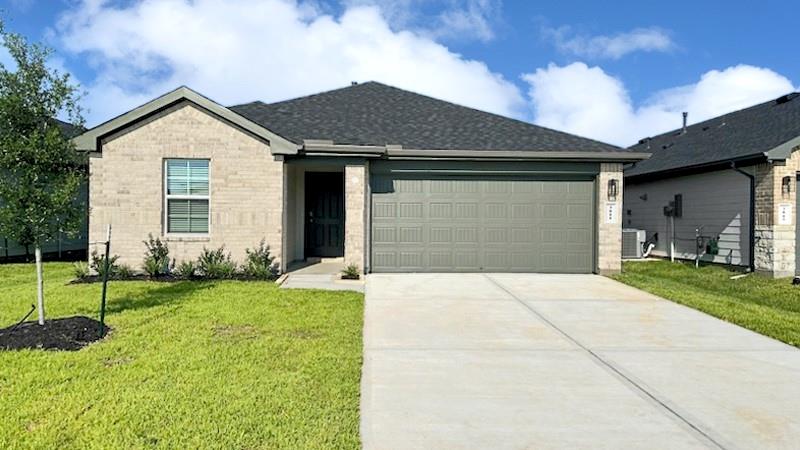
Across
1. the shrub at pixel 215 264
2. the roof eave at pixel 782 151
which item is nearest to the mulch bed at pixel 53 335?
the shrub at pixel 215 264

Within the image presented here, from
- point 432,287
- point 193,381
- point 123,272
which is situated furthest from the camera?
point 123,272

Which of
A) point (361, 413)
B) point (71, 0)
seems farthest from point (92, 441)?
point (71, 0)

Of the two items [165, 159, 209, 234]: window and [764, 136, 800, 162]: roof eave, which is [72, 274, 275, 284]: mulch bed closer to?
[165, 159, 209, 234]: window

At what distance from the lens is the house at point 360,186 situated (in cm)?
1052

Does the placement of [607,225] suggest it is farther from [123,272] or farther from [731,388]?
[123,272]

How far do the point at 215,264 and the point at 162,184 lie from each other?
2.06 metres

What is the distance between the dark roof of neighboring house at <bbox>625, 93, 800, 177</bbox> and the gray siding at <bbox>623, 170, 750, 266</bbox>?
527mm

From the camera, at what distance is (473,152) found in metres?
11.4

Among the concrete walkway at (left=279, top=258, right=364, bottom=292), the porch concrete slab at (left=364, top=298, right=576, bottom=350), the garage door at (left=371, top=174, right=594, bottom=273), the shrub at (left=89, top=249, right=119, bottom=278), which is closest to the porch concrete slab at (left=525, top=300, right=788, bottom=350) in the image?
the porch concrete slab at (left=364, top=298, right=576, bottom=350)

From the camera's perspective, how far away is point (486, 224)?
11.9 m

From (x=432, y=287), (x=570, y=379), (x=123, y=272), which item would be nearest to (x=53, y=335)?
(x=123, y=272)

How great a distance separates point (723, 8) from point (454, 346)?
14.3 metres

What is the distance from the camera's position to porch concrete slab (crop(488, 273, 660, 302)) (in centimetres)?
878

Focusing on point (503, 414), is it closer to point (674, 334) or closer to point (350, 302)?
point (674, 334)
